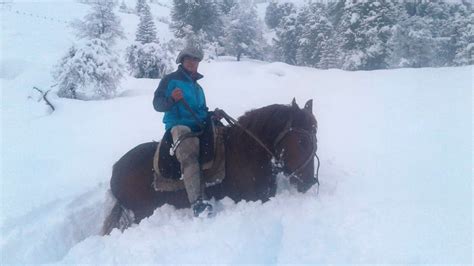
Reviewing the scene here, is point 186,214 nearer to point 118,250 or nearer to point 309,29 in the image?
point 118,250

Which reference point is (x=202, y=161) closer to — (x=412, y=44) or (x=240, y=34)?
(x=412, y=44)

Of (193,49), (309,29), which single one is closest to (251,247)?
(193,49)

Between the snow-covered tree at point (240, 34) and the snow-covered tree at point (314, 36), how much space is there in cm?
513

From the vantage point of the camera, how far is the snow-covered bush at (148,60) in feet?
82.2

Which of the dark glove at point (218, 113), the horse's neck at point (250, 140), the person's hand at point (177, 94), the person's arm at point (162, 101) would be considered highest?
the person's hand at point (177, 94)

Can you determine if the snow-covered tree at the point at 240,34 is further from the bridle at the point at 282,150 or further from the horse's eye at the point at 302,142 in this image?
the horse's eye at the point at 302,142

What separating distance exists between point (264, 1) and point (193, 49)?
341 ft

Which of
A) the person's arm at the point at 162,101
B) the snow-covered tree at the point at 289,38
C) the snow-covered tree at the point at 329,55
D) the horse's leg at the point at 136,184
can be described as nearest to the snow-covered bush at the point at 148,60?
the snow-covered tree at the point at 329,55

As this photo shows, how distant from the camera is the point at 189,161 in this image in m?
4.16

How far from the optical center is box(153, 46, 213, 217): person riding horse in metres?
4.11

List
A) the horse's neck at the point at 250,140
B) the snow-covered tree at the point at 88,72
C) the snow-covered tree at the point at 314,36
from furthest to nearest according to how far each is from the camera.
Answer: the snow-covered tree at the point at 314,36
the snow-covered tree at the point at 88,72
the horse's neck at the point at 250,140

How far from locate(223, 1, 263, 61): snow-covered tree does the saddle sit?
3429cm

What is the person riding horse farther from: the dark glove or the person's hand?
the dark glove

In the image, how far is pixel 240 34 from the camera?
124ft
